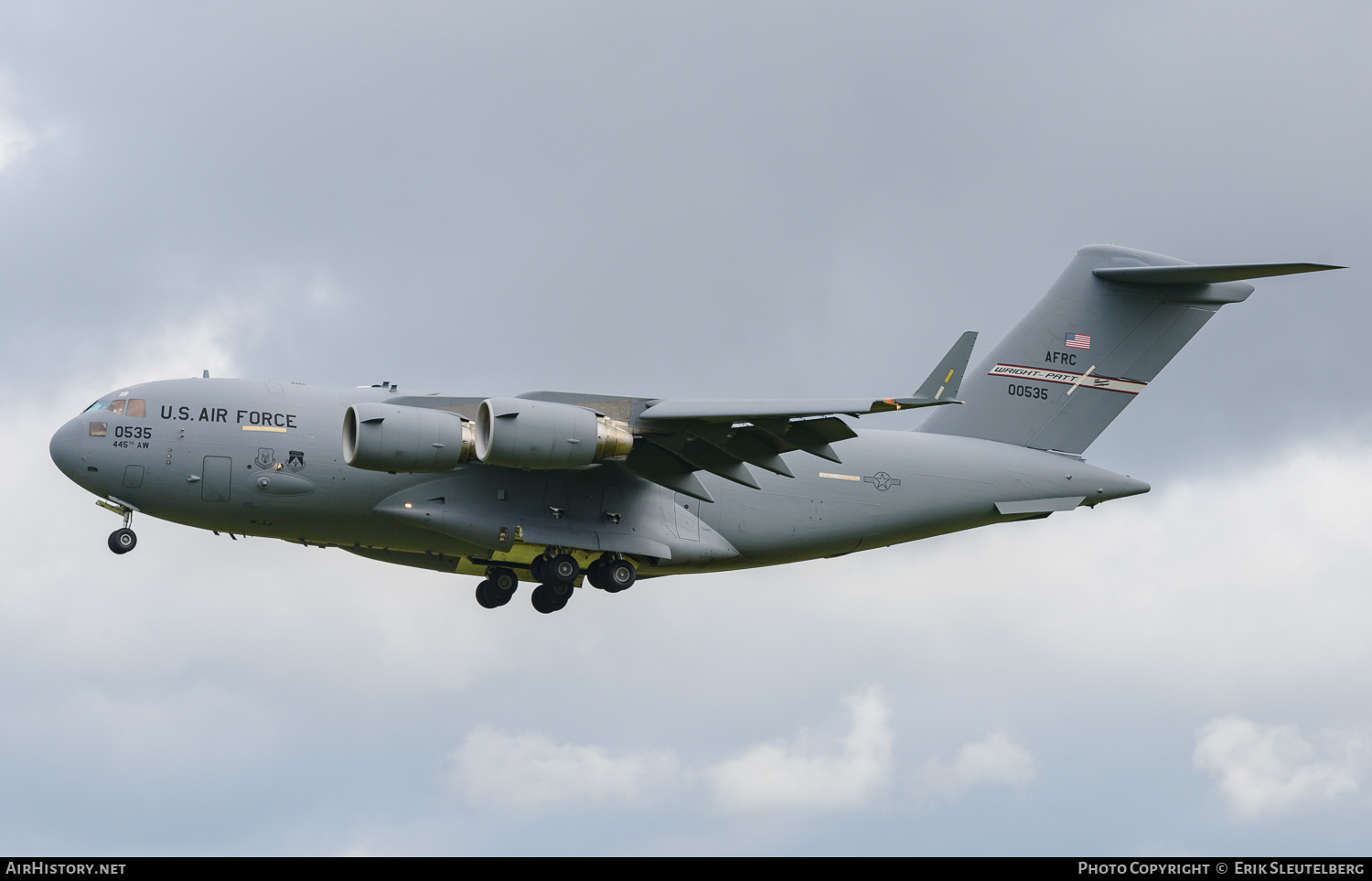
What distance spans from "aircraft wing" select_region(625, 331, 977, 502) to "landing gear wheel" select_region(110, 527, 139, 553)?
5.62 meters

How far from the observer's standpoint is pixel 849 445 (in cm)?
2050

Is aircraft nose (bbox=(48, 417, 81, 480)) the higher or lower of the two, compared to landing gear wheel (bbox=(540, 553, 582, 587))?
higher

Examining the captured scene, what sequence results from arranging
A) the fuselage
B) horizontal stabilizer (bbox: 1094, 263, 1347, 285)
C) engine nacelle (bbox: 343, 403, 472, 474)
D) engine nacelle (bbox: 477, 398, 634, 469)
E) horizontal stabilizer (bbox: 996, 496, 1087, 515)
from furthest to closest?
horizontal stabilizer (bbox: 996, 496, 1087, 515) → horizontal stabilizer (bbox: 1094, 263, 1347, 285) → the fuselage → engine nacelle (bbox: 477, 398, 634, 469) → engine nacelle (bbox: 343, 403, 472, 474)

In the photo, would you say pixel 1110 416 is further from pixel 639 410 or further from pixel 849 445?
pixel 639 410

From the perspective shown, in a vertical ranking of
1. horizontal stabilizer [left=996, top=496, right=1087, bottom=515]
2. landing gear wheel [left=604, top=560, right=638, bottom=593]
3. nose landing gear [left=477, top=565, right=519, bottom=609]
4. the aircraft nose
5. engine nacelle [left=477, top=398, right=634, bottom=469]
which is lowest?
landing gear wheel [left=604, top=560, right=638, bottom=593]

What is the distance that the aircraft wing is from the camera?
16.6m

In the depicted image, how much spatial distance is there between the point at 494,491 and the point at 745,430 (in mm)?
3012

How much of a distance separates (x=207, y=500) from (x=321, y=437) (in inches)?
55.4

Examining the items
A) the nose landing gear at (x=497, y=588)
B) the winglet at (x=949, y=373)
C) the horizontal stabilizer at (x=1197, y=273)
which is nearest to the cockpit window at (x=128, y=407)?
A: the nose landing gear at (x=497, y=588)

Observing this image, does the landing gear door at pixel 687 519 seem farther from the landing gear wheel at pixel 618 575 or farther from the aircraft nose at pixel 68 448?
the aircraft nose at pixel 68 448

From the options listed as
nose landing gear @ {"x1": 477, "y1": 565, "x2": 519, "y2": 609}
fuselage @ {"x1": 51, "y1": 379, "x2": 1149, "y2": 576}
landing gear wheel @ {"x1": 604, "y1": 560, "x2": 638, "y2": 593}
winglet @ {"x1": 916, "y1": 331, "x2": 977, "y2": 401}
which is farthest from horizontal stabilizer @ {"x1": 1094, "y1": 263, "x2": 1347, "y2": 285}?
nose landing gear @ {"x1": 477, "y1": 565, "x2": 519, "y2": 609}

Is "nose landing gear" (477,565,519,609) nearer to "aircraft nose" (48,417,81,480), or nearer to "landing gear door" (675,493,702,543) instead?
"landing gear door" (675,493,702,543)

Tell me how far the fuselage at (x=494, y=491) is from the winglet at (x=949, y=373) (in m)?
3.59

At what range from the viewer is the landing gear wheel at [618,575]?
63.3 feet
